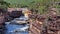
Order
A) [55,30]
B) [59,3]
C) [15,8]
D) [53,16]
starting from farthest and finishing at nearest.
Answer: [15,8]
[59,3]
[53,16]
[55,30]

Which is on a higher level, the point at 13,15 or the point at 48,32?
the point at 48,32

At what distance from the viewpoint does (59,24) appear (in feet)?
22.5

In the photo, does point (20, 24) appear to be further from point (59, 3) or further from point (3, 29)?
point (59, 3)

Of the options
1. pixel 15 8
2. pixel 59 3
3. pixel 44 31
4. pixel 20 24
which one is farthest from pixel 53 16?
pixel 15 8

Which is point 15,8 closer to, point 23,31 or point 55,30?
point 23,31

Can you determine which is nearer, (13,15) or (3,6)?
(3,6)

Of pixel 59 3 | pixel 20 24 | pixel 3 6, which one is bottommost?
pixel 20 24

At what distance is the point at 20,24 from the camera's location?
58.2 feet

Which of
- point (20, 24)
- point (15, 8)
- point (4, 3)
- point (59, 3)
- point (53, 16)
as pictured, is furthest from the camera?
point (15, 8)

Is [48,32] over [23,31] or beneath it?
over

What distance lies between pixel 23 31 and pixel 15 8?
7.21 m

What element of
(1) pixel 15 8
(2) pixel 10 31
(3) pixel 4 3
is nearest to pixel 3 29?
(2) pixel 10 31

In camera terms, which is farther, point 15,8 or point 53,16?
point 15,8

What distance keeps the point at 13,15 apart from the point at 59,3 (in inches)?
483
